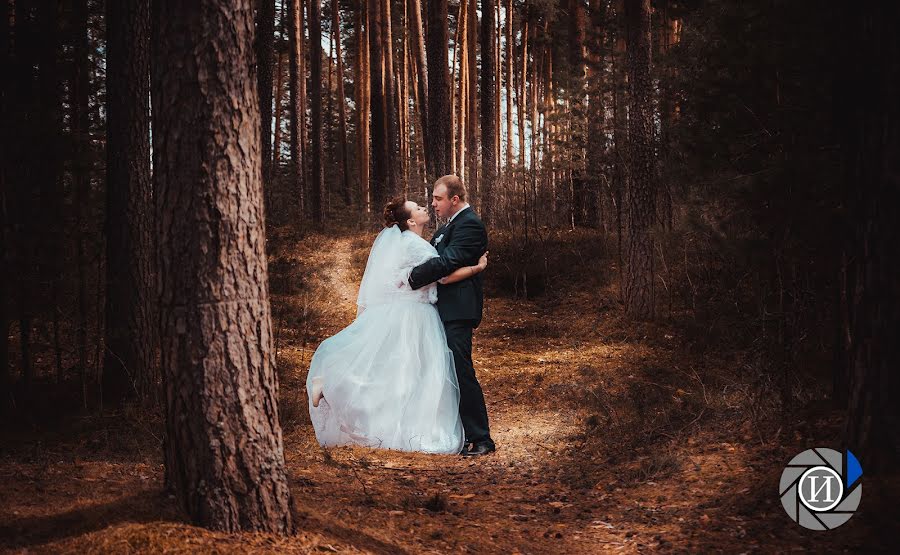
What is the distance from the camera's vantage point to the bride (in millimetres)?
6539

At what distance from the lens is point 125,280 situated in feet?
25.4

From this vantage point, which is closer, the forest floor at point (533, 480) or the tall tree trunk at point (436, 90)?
the forest floor at point (533, 480)

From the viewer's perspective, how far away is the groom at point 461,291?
662cm

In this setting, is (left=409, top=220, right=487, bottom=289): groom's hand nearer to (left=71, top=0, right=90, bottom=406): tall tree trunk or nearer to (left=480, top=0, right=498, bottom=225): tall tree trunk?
(left=71, top=0, right=90, bottom=406): tall tree trunk

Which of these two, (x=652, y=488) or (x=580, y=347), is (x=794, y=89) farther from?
(x=580, y=347)

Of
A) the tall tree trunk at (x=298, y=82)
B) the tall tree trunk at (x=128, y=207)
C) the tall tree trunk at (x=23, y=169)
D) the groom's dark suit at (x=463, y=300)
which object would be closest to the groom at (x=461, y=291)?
the groom's dark suit at (x=463, y=300)

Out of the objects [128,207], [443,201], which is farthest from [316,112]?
[443,201]

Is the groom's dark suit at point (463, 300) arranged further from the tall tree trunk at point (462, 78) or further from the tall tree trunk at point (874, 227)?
the tall tree trunk at point (462, 78)

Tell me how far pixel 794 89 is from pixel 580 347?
5.23 metres

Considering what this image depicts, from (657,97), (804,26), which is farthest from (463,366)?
(657,97)

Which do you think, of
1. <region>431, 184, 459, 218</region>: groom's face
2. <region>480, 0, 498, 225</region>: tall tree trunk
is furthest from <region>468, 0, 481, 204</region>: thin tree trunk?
<region>431, 184, 459, 218</region>: groom's face

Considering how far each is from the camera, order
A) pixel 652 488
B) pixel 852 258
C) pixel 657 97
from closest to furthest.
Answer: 1. pixel 852 258
2. pixel 652 488
3. pixel 657 97

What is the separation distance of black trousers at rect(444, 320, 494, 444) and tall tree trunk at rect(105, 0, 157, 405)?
3.56 meters

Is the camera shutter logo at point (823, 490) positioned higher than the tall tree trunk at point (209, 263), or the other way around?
the tall tree trunk at point (209, 263)
